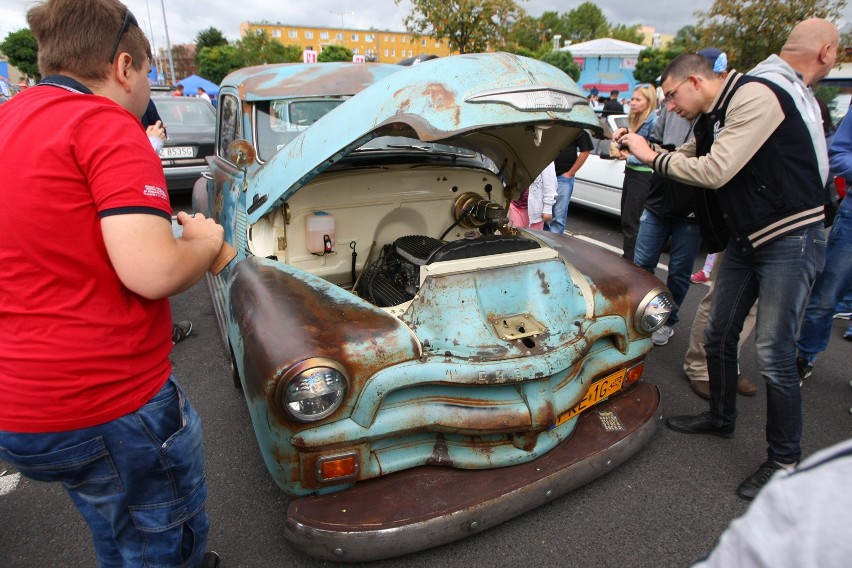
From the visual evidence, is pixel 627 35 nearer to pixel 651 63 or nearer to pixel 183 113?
pixel 651 63

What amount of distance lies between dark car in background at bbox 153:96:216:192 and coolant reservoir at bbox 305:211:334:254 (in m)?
4.94

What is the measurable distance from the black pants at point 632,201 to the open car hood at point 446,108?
8.70 feet

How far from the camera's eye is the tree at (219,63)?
31250mm

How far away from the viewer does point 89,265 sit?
114 cm

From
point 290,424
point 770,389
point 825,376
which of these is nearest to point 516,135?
point 770,389

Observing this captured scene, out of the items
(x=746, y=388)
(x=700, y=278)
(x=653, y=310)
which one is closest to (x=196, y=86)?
(x=700, y=278)

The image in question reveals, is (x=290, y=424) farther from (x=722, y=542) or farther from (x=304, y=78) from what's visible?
(x=304, y=78)

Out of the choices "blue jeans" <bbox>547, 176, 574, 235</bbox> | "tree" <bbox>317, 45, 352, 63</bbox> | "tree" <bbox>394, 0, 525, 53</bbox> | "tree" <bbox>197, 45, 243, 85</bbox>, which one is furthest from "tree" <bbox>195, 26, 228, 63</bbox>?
"blue jeans" <bbox>547, 176, 574, 235</bbox>

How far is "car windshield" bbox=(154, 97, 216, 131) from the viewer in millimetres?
8055

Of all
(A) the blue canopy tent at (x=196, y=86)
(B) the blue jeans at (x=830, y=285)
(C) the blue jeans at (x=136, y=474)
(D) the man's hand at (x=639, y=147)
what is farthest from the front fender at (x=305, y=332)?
(A) the blue canopy tent at (x=196, y=86)

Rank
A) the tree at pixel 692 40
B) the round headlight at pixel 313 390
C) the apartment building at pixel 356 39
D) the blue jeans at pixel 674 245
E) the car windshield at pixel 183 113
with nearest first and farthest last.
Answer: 1. the round headlight at pixel 313 390
2. the blue jeans at pixel 674 245
3. the car windshield at pixel 183 113
4. the tree at pixel 692 40
5. the apartment building at pixel 356 39

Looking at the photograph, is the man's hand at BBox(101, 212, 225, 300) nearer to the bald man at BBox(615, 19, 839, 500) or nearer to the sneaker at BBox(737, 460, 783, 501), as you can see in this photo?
the bald man at BBox(615, 19, 839, 500)

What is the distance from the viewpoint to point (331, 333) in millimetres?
1852

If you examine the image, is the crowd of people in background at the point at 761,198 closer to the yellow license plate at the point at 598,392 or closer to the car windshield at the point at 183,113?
the yellow license plate at the point at 598,392
